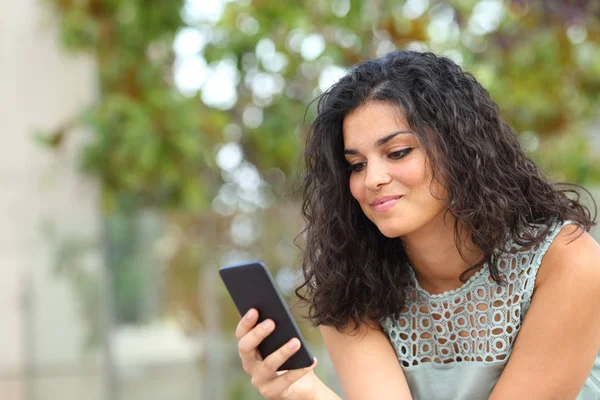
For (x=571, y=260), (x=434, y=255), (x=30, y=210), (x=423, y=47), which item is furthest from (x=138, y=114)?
(x=571, y=260)

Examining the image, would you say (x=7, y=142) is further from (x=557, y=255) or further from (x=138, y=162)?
(x=557, y=255)

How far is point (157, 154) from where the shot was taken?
5.68 m

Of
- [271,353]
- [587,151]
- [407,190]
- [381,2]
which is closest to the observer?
[271,353]

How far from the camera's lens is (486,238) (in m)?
2.34

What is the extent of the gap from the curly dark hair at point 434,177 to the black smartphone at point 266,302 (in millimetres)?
441

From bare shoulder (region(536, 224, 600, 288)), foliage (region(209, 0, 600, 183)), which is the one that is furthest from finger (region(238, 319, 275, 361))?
foliage (region(209, 0, 600, 183))

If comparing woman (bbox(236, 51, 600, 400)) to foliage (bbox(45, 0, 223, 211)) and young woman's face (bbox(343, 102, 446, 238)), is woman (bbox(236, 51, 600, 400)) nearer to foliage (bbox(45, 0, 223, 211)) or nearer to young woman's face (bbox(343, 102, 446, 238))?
young woman's face (bbox(343, 102, 446, 238))

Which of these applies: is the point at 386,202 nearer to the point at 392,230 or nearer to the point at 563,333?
the point at 392,230

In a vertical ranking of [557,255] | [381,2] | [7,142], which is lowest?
[557,255]

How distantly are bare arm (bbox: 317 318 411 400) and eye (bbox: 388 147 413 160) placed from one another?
0.55 meters

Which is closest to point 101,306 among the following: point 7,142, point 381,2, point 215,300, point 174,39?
point 215,300

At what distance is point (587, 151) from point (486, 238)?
4370mm

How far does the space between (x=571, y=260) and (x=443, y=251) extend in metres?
0.34

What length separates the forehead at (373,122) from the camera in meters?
2.32
